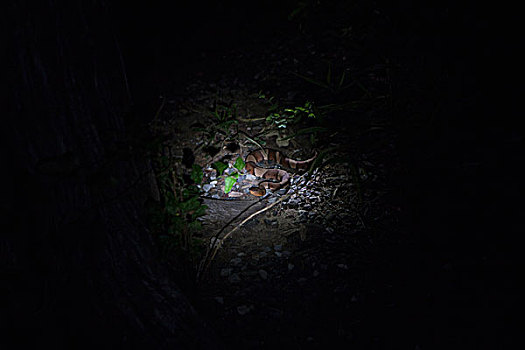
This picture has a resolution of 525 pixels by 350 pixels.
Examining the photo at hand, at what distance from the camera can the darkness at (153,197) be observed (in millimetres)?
1071

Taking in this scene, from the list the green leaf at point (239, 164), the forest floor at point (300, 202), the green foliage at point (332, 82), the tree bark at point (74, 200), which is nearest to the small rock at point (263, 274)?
the forest floor at point (300, 202)

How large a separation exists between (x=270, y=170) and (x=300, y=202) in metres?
0.47

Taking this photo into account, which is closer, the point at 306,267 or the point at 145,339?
the point at 145,339

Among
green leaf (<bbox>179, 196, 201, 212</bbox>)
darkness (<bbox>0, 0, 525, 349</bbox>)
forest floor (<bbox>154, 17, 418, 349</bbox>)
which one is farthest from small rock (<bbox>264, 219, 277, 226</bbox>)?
darkness (<bbox>0, 0, 525, 349</bbox>)

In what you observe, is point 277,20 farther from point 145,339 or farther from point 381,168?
point 145,339

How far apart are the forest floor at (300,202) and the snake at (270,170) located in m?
0.09

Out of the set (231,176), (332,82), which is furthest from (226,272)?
(332,82)

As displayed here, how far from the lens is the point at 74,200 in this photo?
119 centimetres

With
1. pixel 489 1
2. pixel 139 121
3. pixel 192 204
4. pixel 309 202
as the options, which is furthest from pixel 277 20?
pixel 139 121

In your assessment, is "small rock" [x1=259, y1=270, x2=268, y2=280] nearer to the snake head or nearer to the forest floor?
the forest floor

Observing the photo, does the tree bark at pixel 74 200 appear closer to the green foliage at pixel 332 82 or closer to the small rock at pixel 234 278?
the small rock at pixel 234 278

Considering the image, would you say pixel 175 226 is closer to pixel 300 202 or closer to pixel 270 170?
pixel 300 202

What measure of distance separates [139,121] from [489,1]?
4087 mm

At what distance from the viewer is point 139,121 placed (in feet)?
4.86
